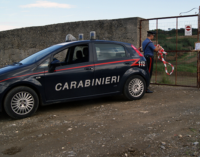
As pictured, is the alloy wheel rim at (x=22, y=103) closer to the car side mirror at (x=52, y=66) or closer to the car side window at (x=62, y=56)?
the car side mirror at (x=52, y=66)

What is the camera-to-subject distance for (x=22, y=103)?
15.6 feet

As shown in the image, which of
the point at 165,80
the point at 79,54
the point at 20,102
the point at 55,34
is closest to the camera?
the point at 20,102

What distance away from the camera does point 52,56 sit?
515 cm

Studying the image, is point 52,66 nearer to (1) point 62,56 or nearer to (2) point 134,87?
(1) point 62,56

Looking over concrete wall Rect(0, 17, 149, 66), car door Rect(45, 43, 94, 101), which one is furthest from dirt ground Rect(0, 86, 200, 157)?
concrete wall Rect(0, 17, 149, 66)

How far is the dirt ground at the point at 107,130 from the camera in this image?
328 cm

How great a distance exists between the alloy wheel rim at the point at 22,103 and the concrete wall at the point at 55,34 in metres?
4.89

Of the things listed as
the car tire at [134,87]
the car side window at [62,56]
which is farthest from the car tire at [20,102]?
the car tire at [134,87]

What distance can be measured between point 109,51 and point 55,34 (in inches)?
212

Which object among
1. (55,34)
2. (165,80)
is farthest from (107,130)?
(55,34)

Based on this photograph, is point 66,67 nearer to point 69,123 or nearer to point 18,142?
point 69,123

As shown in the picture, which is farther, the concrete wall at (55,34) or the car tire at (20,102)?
the concrete wall at (55,34)

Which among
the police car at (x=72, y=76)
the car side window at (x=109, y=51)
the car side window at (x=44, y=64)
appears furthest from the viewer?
the car side window at (x=109, y=51)

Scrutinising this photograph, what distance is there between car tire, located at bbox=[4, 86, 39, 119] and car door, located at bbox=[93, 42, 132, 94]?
58.2 inches
